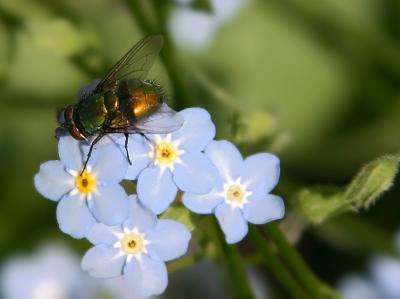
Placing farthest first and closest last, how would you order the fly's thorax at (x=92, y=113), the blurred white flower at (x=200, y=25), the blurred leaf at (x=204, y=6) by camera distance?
the blurred white flower at (x=200, y=25) → the blurred leaf at (x=204, y=6) → the fly's thorax at (x=92, y=113)

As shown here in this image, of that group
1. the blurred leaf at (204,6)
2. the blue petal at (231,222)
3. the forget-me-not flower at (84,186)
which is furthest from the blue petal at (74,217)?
the blurred leaf at (204,6)

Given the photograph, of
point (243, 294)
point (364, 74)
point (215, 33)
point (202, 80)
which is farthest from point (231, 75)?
point (243, 294)

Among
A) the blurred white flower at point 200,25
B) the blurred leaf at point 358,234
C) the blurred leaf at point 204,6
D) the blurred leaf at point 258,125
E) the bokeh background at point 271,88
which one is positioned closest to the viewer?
the blurred leaf at point 258,125

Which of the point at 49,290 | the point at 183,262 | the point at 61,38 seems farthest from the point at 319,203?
the point at 49,290

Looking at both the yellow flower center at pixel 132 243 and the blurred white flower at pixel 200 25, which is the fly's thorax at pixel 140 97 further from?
the blurred white flower at pixel 200 25

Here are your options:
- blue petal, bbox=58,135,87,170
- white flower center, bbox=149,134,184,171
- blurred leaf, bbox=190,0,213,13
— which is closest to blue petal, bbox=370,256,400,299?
blurred leaf, bbox=190,0,213,13

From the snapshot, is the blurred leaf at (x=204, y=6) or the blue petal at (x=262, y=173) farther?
the blurred leaf at (x=204, y=6)

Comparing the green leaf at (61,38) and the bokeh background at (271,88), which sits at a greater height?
the green leaf at (61,38)
